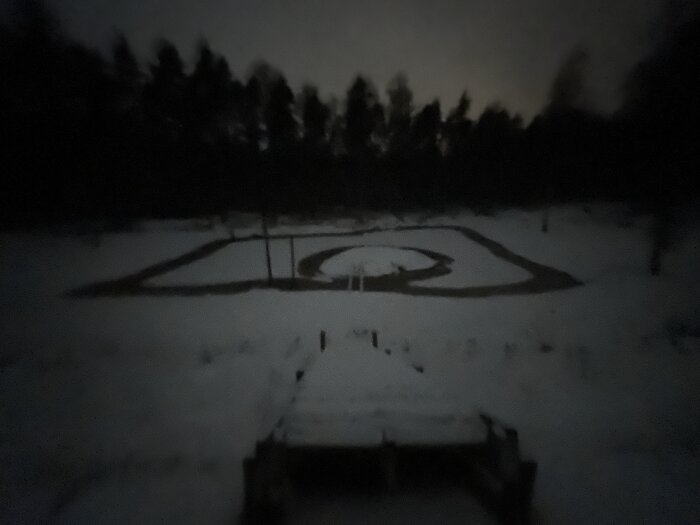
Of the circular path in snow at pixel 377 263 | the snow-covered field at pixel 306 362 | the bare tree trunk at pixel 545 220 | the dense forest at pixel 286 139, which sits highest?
the dense forest at pixel 286 139

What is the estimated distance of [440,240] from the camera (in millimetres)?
4074

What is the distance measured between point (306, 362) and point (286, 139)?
187cm

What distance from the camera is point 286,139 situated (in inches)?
147

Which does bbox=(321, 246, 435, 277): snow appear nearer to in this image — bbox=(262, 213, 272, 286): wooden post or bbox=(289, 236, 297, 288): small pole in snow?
bbox=(289, 236, 297, 288): small pole in snow

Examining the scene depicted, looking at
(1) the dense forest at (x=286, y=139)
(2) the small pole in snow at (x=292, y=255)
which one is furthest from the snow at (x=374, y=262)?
(1) the dense forest at (x=286, y=139)

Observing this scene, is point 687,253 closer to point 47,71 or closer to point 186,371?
point 186,371

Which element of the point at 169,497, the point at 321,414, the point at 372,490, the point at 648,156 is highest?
the point at 648,156

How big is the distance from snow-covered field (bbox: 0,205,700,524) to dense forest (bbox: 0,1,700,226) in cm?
31

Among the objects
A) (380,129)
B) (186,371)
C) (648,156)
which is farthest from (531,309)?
(186,371)

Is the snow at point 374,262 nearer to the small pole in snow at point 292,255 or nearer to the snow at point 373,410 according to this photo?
the small pole in snow at point 292,255

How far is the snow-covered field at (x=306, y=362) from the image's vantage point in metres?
2.46

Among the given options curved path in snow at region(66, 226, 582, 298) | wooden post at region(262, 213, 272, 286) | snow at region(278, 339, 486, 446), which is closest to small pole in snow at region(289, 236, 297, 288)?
curved path in snow at region(66, 226, 582, 298)

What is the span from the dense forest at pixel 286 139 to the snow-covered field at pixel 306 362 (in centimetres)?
31

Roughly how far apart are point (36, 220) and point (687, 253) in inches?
208
